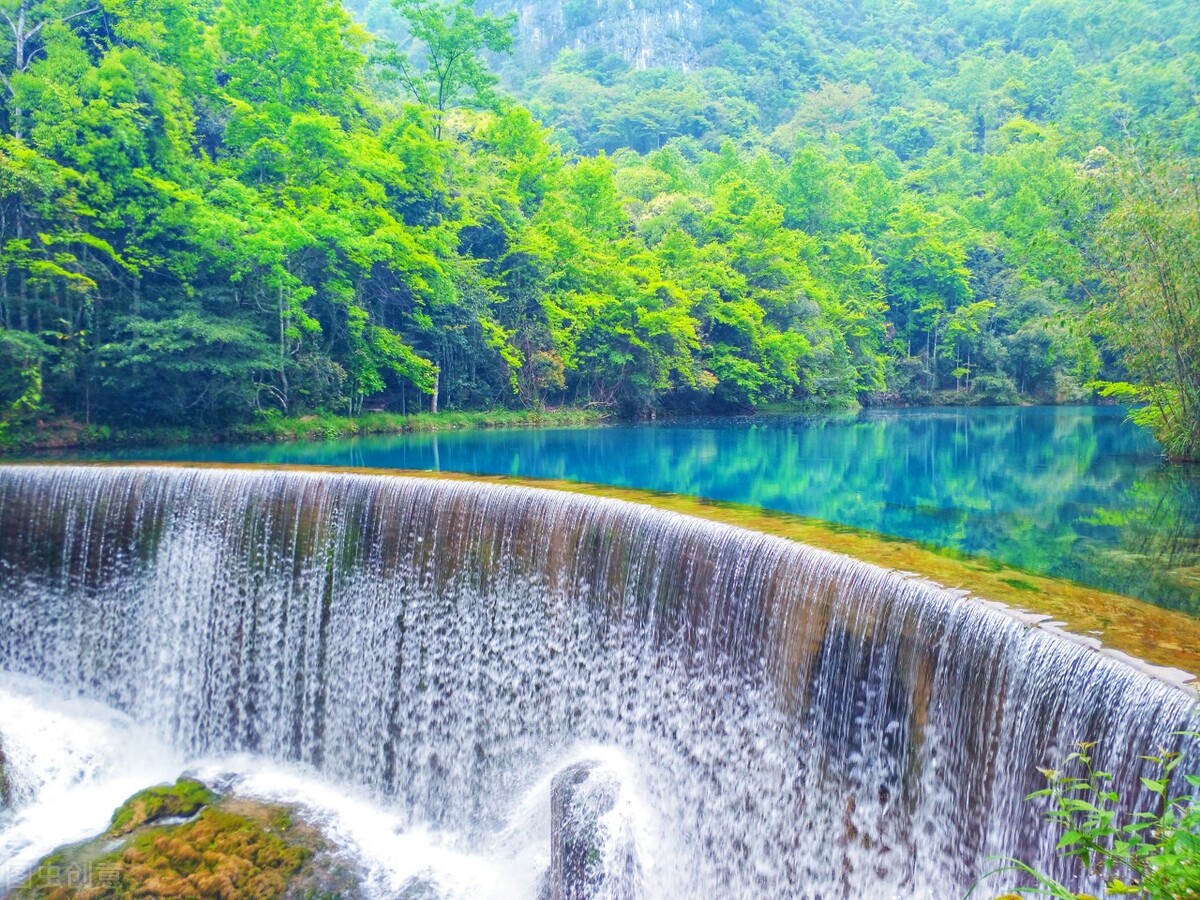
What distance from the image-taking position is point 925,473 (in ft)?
44.8

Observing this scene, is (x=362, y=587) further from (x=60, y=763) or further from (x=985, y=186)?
(x=985, y=186)

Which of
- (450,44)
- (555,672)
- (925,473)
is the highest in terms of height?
(450,44)

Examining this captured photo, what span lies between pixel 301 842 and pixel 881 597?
4.81 metres

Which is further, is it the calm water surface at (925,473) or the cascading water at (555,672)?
the calm water surface at (925,473)

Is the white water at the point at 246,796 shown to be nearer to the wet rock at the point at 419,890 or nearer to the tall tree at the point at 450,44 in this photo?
the wet rock at the point at 419,890

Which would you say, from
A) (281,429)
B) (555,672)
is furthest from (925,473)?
(281,429)

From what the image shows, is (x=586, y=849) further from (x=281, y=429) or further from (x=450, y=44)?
(x=450, y=44)

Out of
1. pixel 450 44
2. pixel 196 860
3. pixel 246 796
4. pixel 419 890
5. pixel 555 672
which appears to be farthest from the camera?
pixel 450 44

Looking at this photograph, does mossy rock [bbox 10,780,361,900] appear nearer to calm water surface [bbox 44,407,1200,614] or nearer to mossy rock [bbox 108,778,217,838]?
mossy rock [bbox 108,778,217,838]

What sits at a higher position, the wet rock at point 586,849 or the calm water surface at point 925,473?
the calm water surface at point 925,473

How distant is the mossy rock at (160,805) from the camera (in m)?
6.29

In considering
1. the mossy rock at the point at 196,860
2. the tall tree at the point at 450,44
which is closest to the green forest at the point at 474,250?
the tall tree at the point at 450,44

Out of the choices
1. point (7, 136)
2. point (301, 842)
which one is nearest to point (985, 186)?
point (7, 136)

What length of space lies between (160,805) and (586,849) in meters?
3.65
